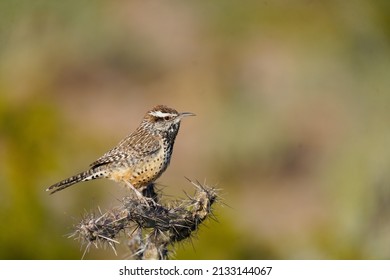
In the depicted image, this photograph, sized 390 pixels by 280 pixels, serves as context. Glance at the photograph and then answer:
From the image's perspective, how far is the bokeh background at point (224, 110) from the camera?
5711 millimetres

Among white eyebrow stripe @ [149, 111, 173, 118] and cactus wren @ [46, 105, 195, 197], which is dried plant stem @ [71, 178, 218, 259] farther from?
white eyebrow stripe @ [149, 111, 173, 118]

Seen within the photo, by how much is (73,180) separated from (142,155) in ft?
1.09

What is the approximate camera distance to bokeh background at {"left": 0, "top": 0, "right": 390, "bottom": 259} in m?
5.71

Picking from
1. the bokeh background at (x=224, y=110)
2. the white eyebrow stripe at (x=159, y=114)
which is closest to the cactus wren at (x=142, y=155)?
the white eyebrow stripe at (x=159, y=114)

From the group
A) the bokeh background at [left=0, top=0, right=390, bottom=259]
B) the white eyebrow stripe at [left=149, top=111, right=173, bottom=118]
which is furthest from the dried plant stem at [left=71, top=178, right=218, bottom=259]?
the bokeh background at [left=0, top=0, right=390, bottom=259]

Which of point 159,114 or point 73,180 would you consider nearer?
point 73,180

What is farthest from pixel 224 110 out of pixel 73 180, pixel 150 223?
pixel 150 223

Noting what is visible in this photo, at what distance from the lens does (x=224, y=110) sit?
745 cm

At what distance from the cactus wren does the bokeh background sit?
3.93 feet

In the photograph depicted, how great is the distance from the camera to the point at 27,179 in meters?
5.64

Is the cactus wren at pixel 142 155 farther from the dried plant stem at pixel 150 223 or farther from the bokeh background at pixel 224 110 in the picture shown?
the bokeh background at pixel 224 110

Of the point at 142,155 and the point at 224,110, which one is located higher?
the point at 224,110

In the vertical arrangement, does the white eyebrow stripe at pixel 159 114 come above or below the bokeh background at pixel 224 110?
below

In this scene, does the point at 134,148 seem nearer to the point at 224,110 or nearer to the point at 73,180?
the point at 73,180
